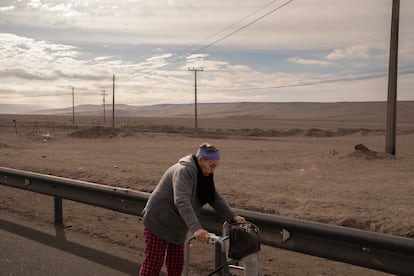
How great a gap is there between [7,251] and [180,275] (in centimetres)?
281

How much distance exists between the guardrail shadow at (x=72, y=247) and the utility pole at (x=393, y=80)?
1806cm

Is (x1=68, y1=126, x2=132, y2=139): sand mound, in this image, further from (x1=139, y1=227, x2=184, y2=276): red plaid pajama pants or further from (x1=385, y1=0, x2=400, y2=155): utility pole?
(x1=139, y1=227, x2=184, y2=276): red plaid pajama pants

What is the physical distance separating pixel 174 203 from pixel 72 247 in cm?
299

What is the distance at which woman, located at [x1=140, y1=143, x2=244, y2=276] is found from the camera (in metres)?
3.45

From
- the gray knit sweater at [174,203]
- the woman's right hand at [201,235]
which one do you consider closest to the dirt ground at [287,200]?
the gray knit sweater at [174,203]

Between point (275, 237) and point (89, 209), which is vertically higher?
point (275, 237)

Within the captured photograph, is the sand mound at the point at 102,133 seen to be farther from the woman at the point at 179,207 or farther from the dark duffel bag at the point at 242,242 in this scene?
the dark duffel bag at the point at 242,242

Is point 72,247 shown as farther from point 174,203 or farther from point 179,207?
point 179,207

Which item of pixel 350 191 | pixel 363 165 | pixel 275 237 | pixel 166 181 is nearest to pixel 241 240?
pixel 166 181

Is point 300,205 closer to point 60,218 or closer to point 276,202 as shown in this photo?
point 276,202

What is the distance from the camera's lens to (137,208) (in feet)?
19.5

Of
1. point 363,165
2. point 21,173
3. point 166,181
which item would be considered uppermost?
point 166,181

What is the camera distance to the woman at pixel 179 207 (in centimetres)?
345

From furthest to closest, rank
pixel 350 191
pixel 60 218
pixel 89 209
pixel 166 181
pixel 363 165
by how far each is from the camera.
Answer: pixel 363 165, pixel 350 191, pixel 89 209, pixel 60 218, pixel 166 181
